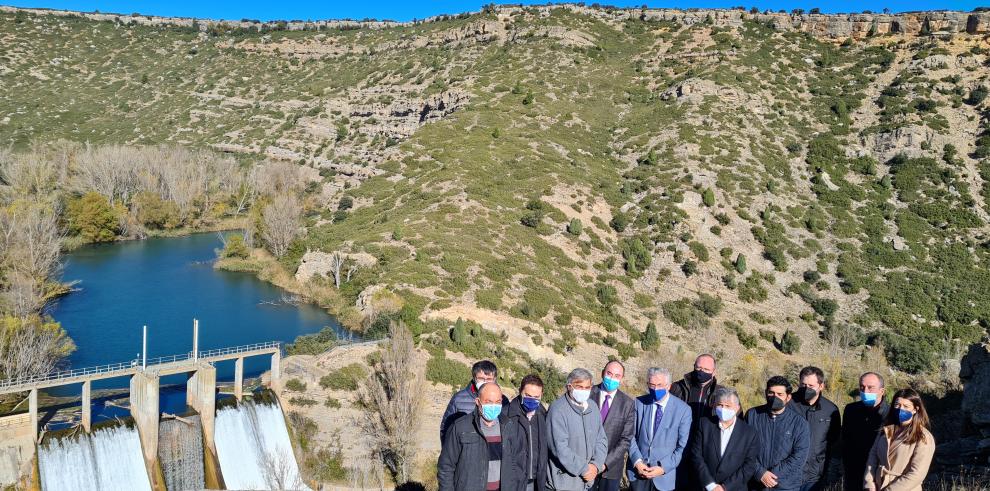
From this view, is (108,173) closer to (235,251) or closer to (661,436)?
(235,251)

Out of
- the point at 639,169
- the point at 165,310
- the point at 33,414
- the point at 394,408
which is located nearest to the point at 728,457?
the point at 394,408

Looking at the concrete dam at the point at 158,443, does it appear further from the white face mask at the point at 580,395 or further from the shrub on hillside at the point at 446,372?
the white face mask at the point at 580,395

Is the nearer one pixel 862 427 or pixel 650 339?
pixel 862 427

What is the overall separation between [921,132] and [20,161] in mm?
85450

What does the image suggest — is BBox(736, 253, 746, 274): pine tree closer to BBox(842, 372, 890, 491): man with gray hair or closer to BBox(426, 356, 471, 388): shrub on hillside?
BBox(426, 356, 471, 388): shrub on hillside

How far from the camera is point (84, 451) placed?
72.2 ft

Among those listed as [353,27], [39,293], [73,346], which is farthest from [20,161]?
[353,27]

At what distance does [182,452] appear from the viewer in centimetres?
2423

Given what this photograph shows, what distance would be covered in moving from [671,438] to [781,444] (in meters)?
1.53

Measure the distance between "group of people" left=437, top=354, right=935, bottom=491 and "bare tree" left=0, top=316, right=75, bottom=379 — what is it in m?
26.9

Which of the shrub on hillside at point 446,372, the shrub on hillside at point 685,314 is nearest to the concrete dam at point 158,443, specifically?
the shrub on hillside at point 446,372

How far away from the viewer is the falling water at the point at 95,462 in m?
21.2

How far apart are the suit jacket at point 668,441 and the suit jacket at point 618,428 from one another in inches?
10.1

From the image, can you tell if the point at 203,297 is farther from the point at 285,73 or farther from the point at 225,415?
the point at 285,73
